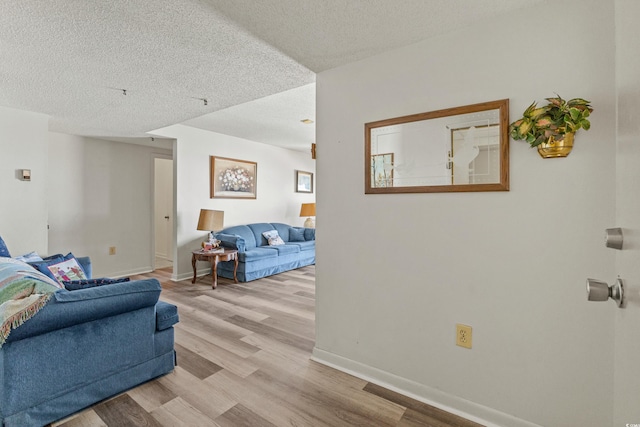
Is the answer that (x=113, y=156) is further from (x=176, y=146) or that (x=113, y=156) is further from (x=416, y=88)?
(x=416, y=88)

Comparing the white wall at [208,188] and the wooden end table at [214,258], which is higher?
the white wall at [208,188]

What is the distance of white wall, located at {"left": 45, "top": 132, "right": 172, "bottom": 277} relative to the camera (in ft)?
14.2

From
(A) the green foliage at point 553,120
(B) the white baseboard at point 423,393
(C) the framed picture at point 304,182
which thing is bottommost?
(B) the white baseboard at point 423,393

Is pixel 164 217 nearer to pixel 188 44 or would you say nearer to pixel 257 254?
pixel 257 254

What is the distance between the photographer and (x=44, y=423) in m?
1.53

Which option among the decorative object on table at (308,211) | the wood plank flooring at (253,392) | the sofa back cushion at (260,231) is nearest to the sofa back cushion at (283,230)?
the sofa back cushion at (260,231)

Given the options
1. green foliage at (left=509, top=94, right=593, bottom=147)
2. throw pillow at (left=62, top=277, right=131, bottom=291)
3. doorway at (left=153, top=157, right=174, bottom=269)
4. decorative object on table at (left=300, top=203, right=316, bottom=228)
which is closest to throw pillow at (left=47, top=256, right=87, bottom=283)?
throw pillow at (left=62, top=277, right=131, bottom=291)

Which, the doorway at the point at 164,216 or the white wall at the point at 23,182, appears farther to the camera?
the doorway at the point at 164,216

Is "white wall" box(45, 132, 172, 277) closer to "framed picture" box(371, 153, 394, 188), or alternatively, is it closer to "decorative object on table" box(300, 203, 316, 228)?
"decorative object on table" box(300, 203, 316, 228)

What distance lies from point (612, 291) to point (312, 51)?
1966mm

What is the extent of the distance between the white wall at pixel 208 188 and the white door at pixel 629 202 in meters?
4.80

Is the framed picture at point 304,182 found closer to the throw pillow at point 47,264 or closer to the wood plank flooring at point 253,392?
the wood plank flooring at point 253,392

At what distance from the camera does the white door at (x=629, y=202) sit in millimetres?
597

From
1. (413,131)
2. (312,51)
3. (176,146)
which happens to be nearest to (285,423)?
(413,131)
